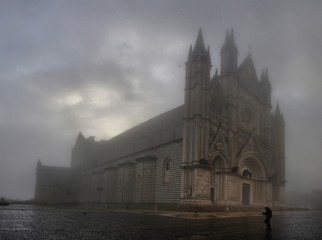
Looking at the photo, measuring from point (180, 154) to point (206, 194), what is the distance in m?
5.68

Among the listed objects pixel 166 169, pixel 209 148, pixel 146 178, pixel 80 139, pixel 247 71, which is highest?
pixel 247 71

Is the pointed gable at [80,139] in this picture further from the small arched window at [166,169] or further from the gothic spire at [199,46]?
the gothic spire at [199,46]

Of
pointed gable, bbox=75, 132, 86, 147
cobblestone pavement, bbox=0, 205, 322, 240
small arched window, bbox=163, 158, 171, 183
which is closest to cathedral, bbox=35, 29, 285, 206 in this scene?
small arched window, bbox=163, 158, 171, 183

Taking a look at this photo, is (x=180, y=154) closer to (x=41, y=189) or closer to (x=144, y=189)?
(x=144, y=189)

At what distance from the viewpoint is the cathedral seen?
4041cm

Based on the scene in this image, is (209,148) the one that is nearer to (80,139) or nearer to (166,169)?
(166,169)

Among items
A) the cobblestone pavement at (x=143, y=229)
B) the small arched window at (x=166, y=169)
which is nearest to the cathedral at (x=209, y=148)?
the small arched window at (x=166, y=169)

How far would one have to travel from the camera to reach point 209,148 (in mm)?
41344

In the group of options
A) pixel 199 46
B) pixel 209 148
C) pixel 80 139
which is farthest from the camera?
pixel 80 139

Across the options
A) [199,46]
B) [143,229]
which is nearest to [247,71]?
[199,46]

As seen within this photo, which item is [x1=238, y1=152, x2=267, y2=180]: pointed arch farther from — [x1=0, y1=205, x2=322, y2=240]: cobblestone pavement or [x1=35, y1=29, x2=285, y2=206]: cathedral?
[x1=0, y1=205, x2=322, y2=240]: cobblestone pavement

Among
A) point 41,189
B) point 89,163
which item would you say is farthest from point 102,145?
point 41,189

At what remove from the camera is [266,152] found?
55.3m

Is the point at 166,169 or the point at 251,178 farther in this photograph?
the point at 251,178
